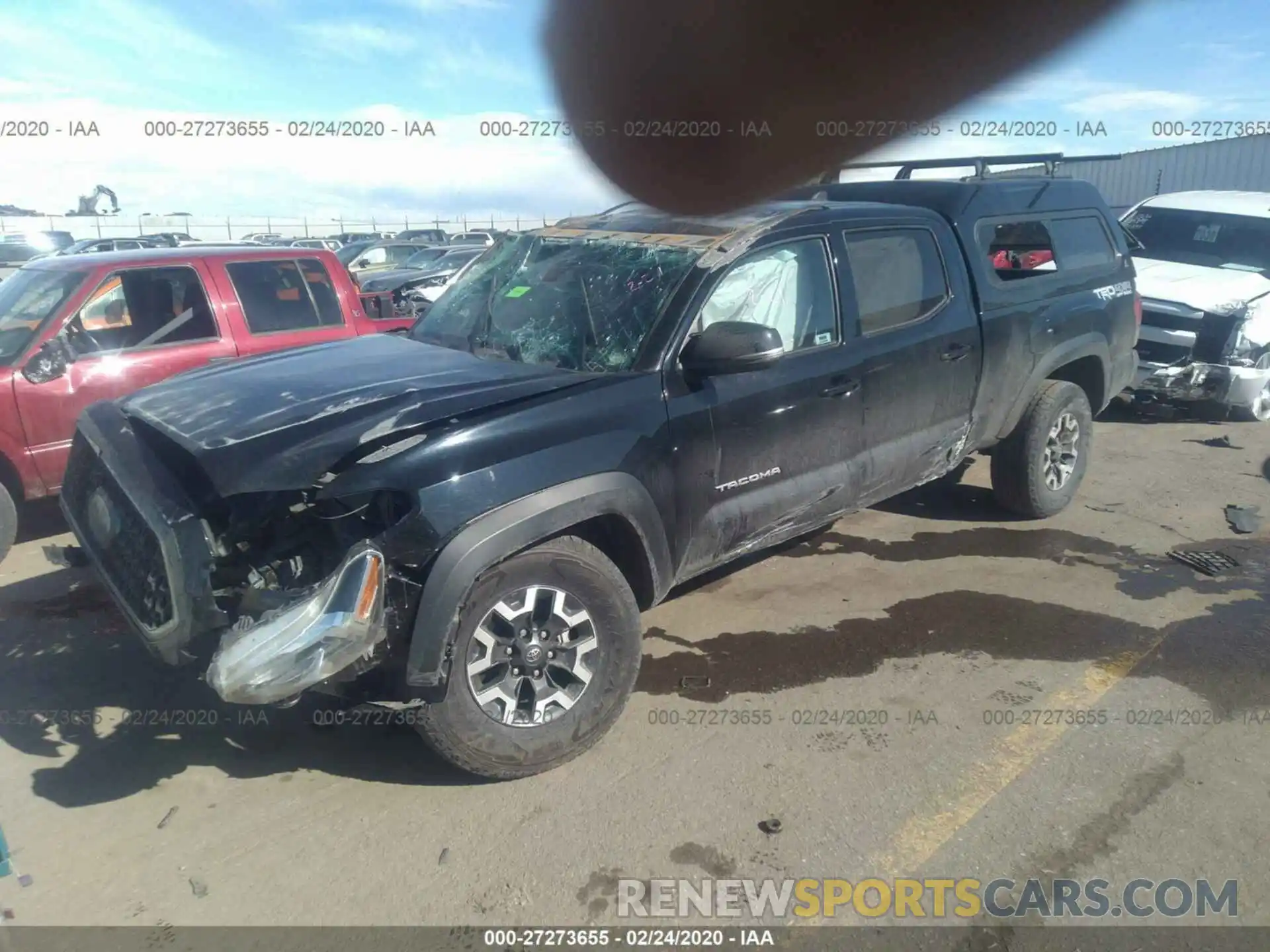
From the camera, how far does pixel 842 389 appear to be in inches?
158

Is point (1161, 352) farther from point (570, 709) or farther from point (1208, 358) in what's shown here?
point (570, 709)

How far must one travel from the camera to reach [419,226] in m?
46.3

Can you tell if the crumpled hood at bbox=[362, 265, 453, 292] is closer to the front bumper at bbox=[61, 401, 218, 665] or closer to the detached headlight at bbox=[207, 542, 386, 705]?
the front bumper at bbox=[61, 401, 218, 665]

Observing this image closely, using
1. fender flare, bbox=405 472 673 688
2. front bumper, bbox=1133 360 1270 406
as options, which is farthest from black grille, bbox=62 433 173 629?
front bumper, bbox=1133 360 1270 406

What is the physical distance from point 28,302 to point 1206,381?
8784 mm

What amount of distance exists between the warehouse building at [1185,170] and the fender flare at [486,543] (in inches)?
550

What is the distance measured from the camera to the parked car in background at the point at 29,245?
22.0m

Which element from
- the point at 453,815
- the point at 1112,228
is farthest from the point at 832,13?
the point at 453,815

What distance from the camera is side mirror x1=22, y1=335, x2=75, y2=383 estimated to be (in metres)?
5.12

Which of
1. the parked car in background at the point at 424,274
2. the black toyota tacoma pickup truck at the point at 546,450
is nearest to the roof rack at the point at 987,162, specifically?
the black toyota tacoma pickup truck at the point at 546,450

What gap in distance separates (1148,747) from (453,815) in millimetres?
2474

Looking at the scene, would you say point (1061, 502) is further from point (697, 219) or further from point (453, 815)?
point (453, 815)

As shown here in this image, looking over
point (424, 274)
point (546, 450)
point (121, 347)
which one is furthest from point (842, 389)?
point (424, 274)

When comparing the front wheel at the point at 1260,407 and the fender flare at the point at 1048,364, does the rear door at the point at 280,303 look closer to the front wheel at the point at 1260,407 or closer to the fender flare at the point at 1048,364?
the fender flare at the point at 1048,364
